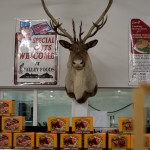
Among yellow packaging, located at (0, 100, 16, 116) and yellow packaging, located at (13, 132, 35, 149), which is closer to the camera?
yellow packaging, located at (13, 132, 35, 149)

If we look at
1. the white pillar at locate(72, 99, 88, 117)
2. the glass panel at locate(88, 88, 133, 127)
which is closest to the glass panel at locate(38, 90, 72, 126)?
the white pillar at locate(72, 99, 88, 117)

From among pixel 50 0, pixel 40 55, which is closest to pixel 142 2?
pixel 50 0

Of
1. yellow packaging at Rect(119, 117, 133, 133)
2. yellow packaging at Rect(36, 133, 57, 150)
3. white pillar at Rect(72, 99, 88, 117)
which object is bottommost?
yellow packaging at Rect(36, 133, 57, 150)

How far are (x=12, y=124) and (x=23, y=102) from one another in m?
1.66

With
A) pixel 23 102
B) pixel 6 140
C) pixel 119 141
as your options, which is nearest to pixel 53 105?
pixel 23 102

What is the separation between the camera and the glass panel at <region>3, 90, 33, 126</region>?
4.87 meters

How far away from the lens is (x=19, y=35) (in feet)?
16.4

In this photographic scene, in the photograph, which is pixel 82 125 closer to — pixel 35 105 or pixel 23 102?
pixel 35 105

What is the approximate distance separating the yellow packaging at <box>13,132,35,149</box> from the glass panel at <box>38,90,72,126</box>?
1611mm

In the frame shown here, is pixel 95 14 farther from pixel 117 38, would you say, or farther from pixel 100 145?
pixel 100 145

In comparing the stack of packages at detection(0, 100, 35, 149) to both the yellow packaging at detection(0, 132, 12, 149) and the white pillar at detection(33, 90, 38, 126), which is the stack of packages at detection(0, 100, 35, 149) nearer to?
the yellow packaging at detection(0, 132, 12, 149)

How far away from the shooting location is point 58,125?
3.30 meters

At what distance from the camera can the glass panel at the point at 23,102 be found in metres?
4.87

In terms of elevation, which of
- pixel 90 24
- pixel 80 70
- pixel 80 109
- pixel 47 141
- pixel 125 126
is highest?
pixel 90 24
